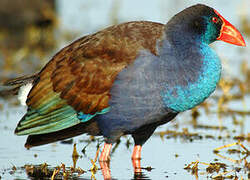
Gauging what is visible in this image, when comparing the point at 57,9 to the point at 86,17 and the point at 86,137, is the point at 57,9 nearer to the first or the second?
the point at 86,17

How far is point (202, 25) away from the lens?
577cm

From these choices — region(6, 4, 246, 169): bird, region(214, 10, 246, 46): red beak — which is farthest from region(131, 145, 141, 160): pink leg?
region(214, 10, 246, 46): red beak

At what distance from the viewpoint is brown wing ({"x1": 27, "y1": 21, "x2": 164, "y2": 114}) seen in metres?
5.53

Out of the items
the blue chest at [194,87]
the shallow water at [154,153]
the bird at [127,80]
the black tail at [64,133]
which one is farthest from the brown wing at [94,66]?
the shallow water at [154,153]

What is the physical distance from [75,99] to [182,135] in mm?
1742

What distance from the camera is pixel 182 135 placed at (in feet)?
23.0

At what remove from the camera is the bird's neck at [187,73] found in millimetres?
5387

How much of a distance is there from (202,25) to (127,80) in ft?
3.00

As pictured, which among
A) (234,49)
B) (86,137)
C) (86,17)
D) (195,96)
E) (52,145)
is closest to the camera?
(195,96)

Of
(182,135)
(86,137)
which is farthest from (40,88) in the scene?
(182,135)

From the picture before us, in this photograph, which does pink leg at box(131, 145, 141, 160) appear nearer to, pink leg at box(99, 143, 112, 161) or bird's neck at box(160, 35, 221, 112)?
pink leg at box(99, 143, 112, 161)

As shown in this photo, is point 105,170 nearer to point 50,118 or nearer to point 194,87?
point 50,118

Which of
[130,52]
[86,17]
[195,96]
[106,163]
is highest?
[86,17]

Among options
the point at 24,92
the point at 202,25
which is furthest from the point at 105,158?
the point at 202,25
